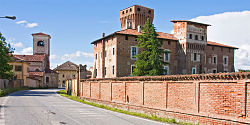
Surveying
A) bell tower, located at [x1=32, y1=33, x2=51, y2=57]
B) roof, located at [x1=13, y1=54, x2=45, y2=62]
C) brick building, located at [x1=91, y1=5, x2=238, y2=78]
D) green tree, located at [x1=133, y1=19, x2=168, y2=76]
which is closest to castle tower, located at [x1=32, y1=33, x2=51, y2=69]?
bell tower, located at [x1=32, y1=33, x2=51, y2=57]

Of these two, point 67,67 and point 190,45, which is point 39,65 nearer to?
point 67,67

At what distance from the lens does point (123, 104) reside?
59.2 ft

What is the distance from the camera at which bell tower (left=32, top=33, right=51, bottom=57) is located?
7881cm

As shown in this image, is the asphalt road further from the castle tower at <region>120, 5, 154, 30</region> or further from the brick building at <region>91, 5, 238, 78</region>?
the castle tower at <region>120, 5, 154, 30</region>

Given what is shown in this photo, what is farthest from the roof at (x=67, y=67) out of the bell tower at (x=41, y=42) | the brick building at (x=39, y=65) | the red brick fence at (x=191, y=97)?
the red brick fence at (x=191, y=97)

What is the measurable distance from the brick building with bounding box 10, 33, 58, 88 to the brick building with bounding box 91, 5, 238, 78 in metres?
22.6

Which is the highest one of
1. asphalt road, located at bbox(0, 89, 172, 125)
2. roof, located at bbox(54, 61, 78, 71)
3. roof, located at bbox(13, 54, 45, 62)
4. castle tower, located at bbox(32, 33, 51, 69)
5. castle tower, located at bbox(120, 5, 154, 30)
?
castle tower, located at bbox(120, 5, 154, 30)

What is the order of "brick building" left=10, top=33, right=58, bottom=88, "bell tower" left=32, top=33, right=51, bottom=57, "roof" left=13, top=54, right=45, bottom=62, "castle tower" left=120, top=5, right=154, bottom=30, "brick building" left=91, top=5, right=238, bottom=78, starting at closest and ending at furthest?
"brick building" left=91, top=5, right=238, bottom=78 < "castle tower" left=120, top=5, right=154, bottom=30 < "brick building" left=10, top=33, right=58, bottom=88 < "roof" left=13, top=54, right=45, bottom=62 < "bell tower" left=32, top=33, right=51, bottom=57

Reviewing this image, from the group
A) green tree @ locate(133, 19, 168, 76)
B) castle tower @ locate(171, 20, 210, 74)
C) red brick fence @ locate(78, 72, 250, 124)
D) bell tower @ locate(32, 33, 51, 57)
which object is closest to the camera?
red brick fence @ locate(78, 72, 250, 124)

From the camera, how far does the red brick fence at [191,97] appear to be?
9.74 metres

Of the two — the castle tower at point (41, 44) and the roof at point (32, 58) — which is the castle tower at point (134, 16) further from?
the castle tower at point (41, 44)

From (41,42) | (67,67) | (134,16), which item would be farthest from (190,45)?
→ (67,67)

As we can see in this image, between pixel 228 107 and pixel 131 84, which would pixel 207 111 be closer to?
pixel 228 107

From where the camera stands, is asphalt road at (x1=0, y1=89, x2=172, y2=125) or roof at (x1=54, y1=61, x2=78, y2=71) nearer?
asphalt road at (x1=0, y1=89, x2=172, y2=125)
